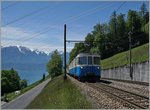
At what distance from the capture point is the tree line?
103m

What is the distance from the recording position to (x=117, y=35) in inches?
5089

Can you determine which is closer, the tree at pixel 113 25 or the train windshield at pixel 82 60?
the train windshield at pixel 82 60

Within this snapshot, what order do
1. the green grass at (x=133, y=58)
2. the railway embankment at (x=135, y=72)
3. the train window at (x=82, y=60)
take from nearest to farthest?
1. the train window at (x=82, y=60)
2. the railway embankment at (x=135, y=72)
3. the green grass at (x=133, y=58)

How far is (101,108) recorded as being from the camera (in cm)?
1611

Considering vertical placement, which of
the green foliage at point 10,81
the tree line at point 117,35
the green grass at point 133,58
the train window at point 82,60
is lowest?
the green foliage at point 10,81

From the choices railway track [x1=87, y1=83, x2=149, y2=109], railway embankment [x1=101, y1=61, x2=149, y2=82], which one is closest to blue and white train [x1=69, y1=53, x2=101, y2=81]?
railway embankment [x1=101, y1=61, x2=149, y2=82]

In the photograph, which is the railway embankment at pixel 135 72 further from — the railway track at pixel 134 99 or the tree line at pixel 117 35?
the tree line at pixel 117 35

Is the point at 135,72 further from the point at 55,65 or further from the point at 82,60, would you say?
the point at 55,65

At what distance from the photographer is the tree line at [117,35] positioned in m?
103

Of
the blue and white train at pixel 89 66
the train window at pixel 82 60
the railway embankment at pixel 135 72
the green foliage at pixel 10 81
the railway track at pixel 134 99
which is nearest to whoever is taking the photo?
the railway track at pixel 134 99

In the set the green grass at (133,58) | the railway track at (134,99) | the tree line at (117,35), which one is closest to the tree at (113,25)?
the tree line at (117,35)

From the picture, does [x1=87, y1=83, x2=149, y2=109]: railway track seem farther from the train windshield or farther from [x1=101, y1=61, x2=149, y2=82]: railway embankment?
[x1=101, y1=61, x2=149, y2=82]: railway embankment

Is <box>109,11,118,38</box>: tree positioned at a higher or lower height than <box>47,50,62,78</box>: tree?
higher

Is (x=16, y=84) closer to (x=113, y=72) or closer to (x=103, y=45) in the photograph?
(x=103, y=45)
